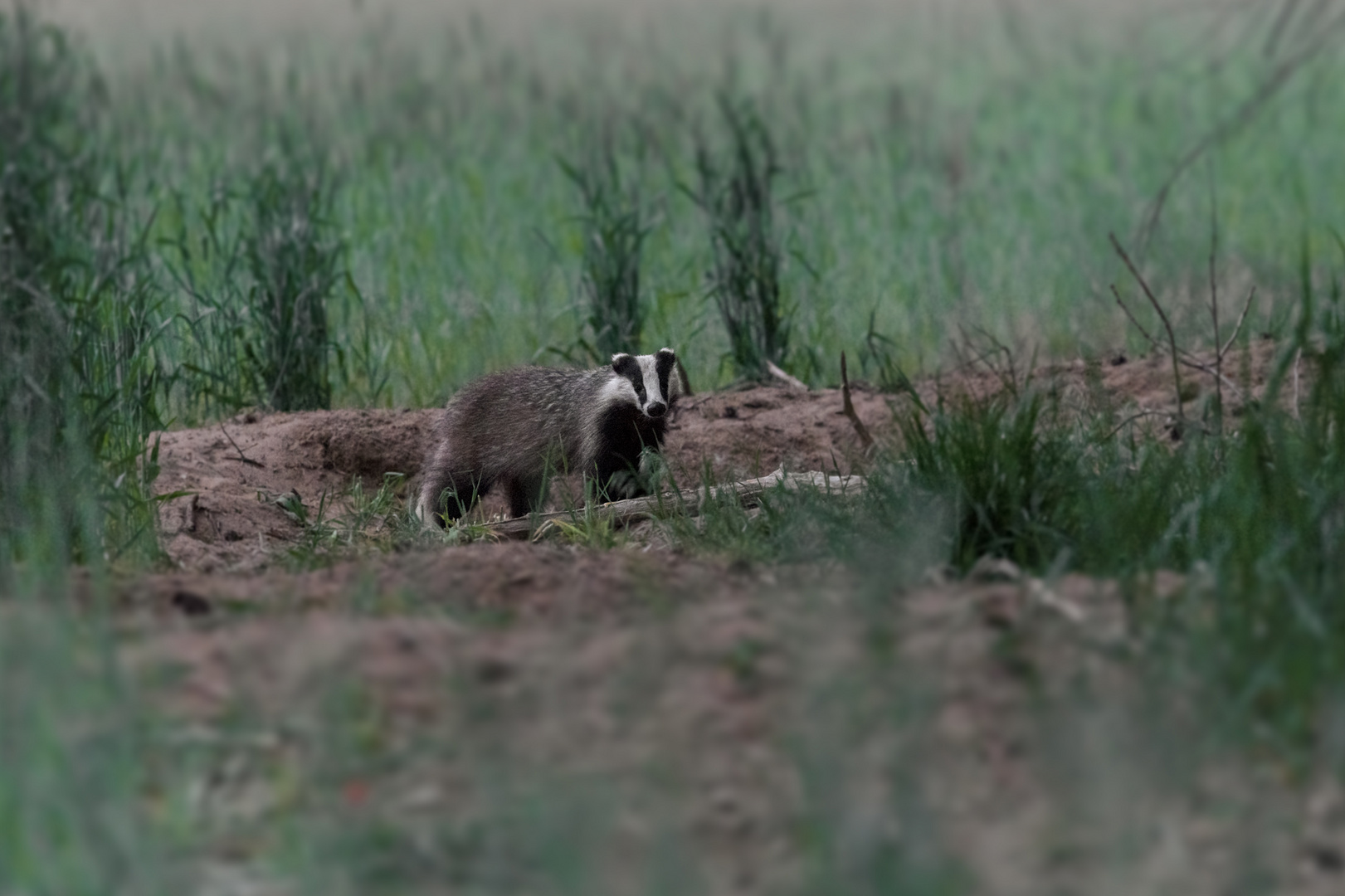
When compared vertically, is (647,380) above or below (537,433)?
above

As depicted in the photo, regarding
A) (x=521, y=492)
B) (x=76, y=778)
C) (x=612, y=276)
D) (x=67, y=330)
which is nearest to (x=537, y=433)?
(x=521, y=492)

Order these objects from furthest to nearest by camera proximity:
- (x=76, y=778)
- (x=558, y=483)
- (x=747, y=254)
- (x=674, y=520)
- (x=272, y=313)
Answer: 1. (x=747, y=254)
2. (x=272, y=313)
3. (x=558, y=483)
4. (x=674, y=520)
5. (x=76, y=778)

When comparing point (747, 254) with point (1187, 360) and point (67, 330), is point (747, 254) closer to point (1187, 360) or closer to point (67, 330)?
point (1187, 360)

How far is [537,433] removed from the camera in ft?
21.0

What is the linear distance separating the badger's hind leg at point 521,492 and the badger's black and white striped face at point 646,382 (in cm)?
58

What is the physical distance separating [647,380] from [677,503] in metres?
0.80

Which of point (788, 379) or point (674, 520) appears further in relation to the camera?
point (788, 379)

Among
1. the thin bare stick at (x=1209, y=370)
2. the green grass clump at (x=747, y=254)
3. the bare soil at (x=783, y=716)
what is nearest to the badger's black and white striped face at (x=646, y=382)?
the green grass clump at (x=747, y=254)

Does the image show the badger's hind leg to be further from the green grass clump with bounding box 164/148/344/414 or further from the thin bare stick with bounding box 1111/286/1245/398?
the thin bare stick with bounding box 1111/286/1245/398

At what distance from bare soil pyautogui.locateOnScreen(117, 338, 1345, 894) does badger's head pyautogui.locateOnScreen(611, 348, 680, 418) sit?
2710mm

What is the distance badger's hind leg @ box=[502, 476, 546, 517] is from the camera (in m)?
6.55

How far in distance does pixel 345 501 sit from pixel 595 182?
2.18 m

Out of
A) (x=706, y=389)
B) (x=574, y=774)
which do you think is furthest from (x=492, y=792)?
(x=706, y=389)

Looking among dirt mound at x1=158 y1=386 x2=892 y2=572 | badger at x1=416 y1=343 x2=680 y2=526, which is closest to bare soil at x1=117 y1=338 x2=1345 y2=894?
dirt mound at x1=158 y1=386 x2=892 y2=572
